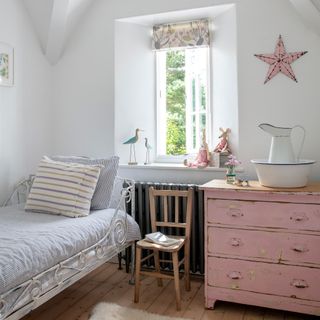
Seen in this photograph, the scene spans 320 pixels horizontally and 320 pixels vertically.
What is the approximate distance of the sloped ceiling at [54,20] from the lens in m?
3.01

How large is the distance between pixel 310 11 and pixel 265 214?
1.40m

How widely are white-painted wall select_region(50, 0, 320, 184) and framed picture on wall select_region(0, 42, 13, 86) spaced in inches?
21.2

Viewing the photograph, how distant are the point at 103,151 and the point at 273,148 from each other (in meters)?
1.53

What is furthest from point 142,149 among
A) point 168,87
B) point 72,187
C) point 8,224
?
point 8,224

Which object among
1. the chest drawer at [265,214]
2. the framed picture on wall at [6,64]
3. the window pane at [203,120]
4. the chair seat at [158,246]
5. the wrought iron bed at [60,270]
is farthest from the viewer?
the window pane at [203,120]

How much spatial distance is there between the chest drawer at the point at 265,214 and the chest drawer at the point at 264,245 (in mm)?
54

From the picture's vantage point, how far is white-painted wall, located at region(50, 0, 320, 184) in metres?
2.69

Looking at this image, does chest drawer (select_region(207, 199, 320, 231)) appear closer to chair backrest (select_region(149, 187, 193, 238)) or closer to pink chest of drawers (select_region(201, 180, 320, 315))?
pink chest of drawers (select_region(201, 180, 320, 315))

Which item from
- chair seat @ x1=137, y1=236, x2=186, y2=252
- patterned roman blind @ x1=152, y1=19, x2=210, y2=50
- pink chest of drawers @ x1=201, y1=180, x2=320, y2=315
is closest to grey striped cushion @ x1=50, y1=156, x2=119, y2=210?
chair seat @ x1=137, y1=236, x2=186, y2=252

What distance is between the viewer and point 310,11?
250 centimetres

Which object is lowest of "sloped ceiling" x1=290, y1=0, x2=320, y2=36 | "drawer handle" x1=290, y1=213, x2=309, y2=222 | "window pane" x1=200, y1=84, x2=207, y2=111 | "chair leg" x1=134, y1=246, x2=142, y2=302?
"chair leg" x1=134, y1=246, x2=142, y2=302

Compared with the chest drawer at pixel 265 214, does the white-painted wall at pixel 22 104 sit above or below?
above

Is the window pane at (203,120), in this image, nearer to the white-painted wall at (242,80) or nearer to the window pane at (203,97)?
the window pane at (203,97)

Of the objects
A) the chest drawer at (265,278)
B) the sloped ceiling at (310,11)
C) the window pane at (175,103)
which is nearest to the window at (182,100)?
the window pane at (175,103)
